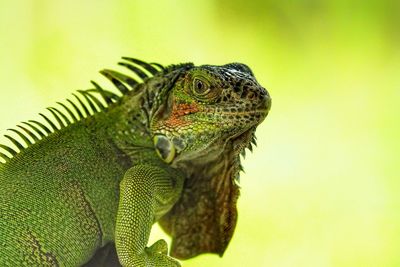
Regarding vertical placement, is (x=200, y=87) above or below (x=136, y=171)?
above

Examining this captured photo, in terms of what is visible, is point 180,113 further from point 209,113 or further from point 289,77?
point 289,77

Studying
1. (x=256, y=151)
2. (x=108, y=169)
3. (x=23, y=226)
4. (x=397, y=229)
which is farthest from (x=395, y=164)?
(x=23, y=226)

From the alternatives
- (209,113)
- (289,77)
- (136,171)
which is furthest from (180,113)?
(289,77)

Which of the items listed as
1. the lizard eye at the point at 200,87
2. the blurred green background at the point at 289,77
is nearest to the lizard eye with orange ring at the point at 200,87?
the lizard eye at the point at 200,87

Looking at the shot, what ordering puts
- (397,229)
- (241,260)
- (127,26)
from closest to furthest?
1. (241,260)
2. (397,229)
3. (127,26)

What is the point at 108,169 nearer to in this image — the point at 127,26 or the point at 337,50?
the point at 127,26
